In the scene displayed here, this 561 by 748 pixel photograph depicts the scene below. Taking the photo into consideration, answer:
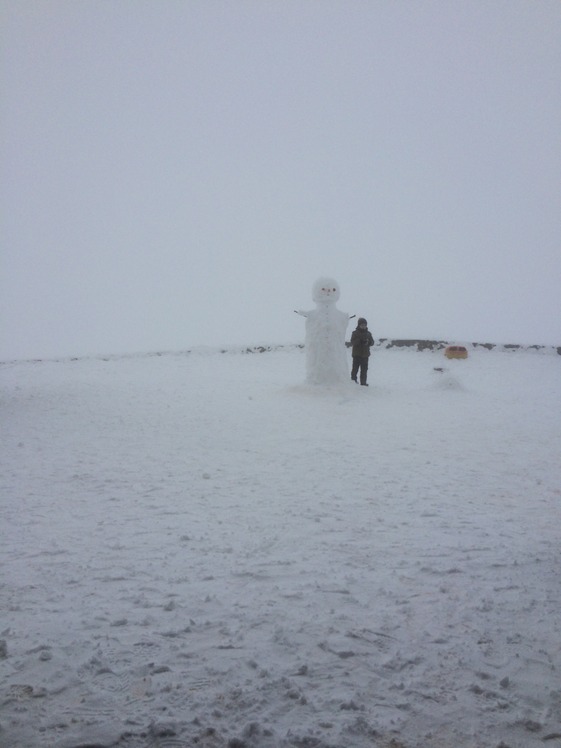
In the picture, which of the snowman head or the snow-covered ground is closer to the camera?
the snow-covered ground

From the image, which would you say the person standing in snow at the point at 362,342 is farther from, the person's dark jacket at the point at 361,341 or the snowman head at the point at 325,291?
the snowman head at the point at 325,291

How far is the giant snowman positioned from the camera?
11.7 meters

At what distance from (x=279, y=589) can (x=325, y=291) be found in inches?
366

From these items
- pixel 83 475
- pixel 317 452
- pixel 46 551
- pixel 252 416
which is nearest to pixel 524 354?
pixel 252 416

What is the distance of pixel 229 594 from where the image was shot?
320cm

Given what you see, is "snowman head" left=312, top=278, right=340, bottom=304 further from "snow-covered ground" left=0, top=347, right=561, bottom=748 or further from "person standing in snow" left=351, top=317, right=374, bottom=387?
"snow-covered ground" left=0, top=347, right=561, bottom=748

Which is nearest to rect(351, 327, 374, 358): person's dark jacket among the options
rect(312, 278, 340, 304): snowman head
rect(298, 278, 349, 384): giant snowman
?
rect(298, 278, 349, 384): giant snowman

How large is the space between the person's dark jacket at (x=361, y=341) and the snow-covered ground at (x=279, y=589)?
4858 mm

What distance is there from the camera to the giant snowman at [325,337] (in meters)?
11.7

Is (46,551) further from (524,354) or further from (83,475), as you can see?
(524,354)

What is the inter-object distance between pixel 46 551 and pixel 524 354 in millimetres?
20234

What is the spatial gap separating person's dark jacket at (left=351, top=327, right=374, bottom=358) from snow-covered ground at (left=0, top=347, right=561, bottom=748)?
4.86 metres

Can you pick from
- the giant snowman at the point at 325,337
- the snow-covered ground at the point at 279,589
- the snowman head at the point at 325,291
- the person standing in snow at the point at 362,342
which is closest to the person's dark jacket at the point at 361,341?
the person standing in snow at the point at 362,342

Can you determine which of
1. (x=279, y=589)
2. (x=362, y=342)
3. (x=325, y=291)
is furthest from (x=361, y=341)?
(x=279, y=589)
